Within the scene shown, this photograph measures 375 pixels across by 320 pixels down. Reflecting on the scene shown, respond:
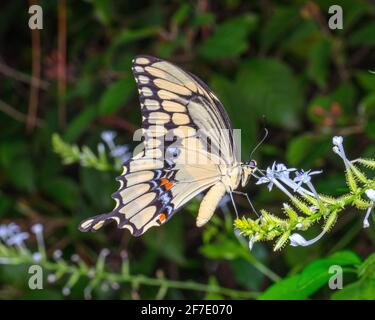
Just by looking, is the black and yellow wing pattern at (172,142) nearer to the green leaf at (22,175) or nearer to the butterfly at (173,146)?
the butterfly at (173,146)

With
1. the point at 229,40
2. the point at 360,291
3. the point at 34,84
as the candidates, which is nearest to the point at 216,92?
the point at 229,40

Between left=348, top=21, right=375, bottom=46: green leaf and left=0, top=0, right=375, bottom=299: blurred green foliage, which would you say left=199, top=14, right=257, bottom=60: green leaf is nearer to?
left=0, top=0, right=375, bottom=299: blurred green foliage

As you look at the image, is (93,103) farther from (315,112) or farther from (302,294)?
(302,294)

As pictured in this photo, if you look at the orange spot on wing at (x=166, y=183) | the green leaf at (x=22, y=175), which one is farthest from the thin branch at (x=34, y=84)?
the orange spot on wing at (x=166, y=183)

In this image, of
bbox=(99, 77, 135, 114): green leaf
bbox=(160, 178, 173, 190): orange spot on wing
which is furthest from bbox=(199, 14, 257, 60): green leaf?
bbox=(160, 178, 173, 190): orange spot on wing

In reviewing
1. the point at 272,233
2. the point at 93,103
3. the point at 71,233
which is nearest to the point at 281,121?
the point at 93,103
